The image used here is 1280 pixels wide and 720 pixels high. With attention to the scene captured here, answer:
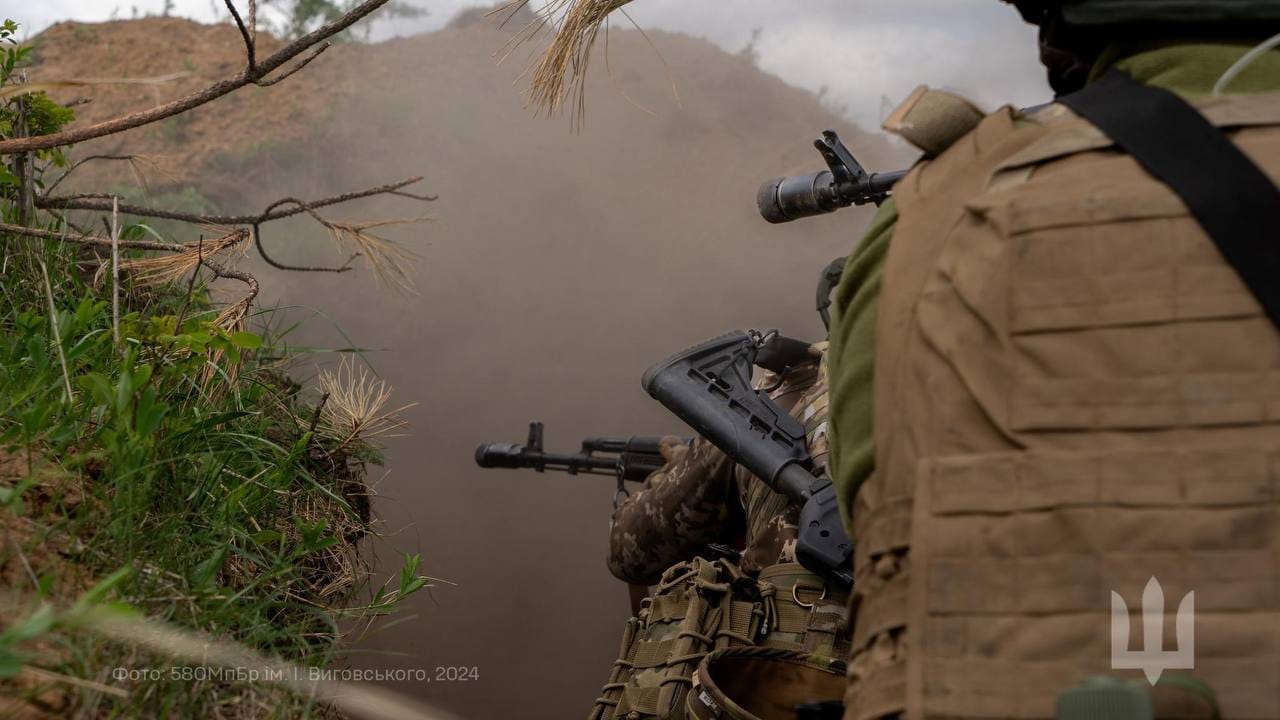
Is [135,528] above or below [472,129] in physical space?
below

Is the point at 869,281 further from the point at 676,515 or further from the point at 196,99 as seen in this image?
the point at 676,515

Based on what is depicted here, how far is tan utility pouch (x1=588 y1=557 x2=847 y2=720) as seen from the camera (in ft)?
8.09

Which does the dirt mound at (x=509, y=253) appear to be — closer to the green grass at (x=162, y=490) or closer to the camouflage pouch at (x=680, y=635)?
the camouflage pouch at (x=680, y=635)

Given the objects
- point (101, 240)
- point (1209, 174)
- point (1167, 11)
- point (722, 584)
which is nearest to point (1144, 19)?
point (1167, 11)

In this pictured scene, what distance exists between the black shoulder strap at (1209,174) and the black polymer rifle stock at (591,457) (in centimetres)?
269

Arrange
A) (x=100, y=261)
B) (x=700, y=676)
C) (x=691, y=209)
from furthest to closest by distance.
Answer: (x=691, y=209) → (x=100, y=261) → (x=700, y=676)

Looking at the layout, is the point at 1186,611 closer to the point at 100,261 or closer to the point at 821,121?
the point at 100,261

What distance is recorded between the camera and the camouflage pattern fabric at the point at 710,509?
9.49 feet

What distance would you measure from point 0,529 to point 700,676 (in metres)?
1.19

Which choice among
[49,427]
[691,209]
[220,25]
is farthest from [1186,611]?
[220,25]

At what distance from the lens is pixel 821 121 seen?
7633mm

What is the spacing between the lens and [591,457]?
447cm

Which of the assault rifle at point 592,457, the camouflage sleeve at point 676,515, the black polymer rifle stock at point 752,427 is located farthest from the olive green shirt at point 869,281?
the assault rifle at point 592,457

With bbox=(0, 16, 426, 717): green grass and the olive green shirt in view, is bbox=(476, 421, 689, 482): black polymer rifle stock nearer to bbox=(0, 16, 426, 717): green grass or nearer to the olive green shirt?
bbox=(0, 16, 426, 717): green grass
